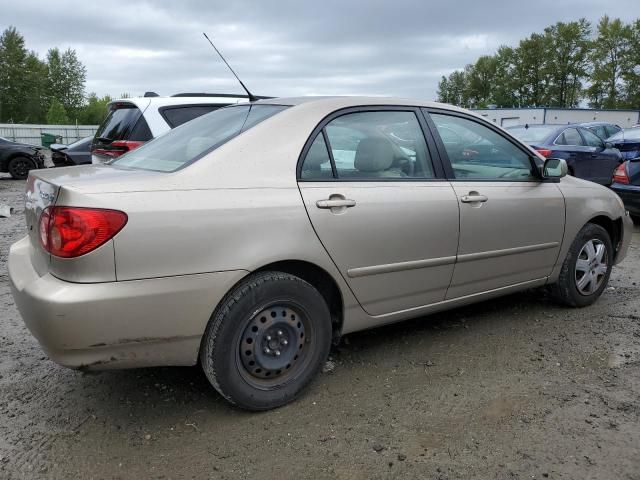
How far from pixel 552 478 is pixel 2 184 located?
1510 centimetres

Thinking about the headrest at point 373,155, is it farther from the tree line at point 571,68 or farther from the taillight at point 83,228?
the tree line at point 571,68

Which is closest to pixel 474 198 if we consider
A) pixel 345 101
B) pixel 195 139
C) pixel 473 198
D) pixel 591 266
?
pixel 473 198

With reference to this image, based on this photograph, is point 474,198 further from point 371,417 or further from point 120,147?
point 120,147

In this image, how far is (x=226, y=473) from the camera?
2.42 m

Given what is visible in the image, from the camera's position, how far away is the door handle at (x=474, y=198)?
3.51 m

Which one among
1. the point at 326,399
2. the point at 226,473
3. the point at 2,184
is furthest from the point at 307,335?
the point at 2,184

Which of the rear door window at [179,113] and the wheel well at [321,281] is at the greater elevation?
the rear door window at [179,113]

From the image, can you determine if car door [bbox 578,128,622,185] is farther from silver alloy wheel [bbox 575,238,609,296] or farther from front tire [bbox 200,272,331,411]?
front tire [bbox 200,272,331,411]

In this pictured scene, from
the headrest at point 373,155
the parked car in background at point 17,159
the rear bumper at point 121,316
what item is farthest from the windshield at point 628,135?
the parked car in background at point 17,159

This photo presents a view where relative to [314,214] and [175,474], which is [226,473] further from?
[314,214]

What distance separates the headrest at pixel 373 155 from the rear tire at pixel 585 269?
6.07 feet

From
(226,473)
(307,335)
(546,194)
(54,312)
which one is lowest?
(226,473)

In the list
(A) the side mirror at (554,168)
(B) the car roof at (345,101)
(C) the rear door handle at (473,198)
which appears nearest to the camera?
(B) the car roof at (345,101)

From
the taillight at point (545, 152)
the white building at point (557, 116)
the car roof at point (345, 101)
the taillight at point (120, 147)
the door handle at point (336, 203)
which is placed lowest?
the door handle at point (336, 203)
